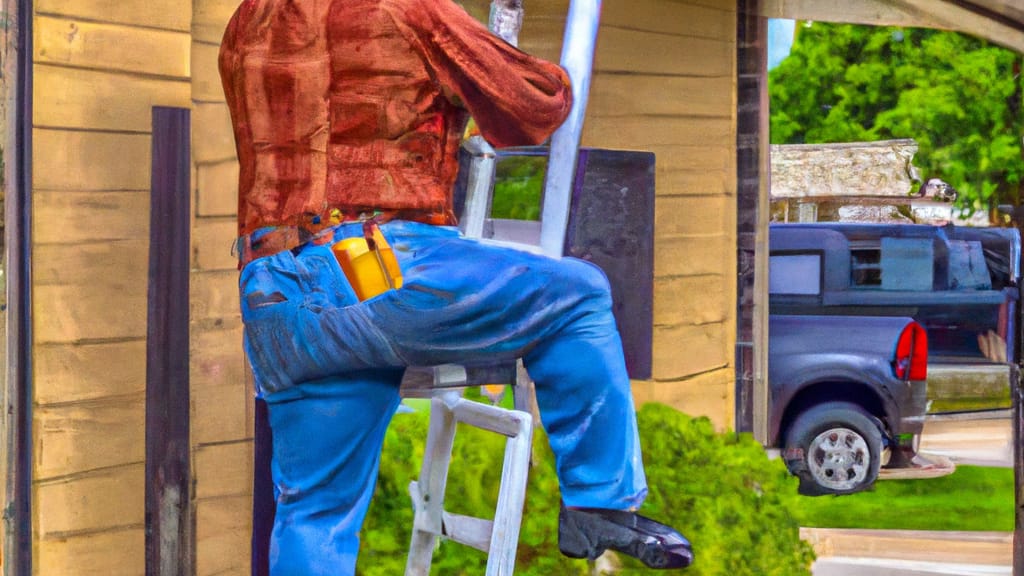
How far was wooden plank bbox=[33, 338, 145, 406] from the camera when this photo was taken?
311 centimetres

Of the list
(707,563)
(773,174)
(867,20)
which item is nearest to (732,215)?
(773,174)

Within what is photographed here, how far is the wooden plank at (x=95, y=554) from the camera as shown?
3131mm

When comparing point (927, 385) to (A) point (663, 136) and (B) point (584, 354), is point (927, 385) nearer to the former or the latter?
(A) point (663, 136)

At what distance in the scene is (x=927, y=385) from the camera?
13.1 feet

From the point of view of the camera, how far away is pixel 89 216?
3186 millimetres

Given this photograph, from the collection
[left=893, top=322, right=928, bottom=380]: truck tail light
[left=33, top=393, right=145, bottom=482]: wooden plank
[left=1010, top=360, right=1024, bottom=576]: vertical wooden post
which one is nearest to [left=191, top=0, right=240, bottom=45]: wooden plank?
[left=33, top=393, right=145, bottom=482]: wooden plank

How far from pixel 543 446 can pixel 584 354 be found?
72cm

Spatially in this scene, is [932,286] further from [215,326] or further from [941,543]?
[215,326]

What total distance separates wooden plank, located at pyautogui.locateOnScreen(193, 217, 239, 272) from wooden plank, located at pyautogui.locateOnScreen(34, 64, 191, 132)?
28 centimetres

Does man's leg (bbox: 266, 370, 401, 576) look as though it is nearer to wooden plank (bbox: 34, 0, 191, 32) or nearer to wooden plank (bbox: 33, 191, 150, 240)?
wooden plank (bbox: 33, 191, 150, 240)

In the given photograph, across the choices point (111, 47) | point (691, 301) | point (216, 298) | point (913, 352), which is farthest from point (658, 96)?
point (111, 47)

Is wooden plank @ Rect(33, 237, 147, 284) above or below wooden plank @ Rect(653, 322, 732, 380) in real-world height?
above

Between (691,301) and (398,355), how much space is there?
1.33 meters

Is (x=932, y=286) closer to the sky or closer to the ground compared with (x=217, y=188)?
closer to the ground
